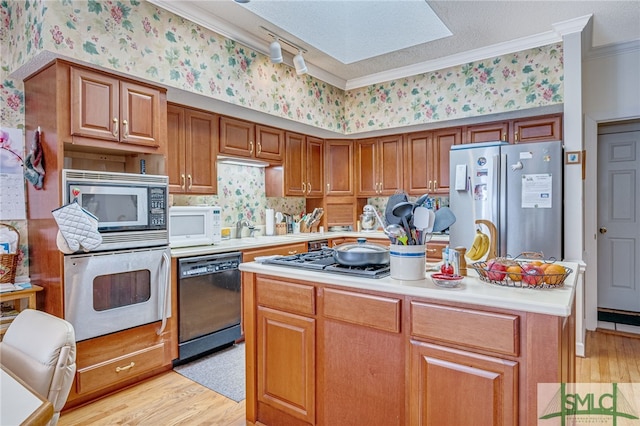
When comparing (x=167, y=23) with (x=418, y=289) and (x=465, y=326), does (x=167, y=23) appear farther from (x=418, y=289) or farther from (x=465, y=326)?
(x=465, y=326)

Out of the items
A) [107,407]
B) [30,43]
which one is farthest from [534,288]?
[30,43]

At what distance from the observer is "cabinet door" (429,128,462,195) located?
159 inches

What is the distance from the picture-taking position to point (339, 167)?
15.5ft

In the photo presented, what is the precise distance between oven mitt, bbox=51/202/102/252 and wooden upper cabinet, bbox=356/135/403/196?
3.16 metres

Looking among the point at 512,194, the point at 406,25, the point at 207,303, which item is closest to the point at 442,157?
the point at 512,194

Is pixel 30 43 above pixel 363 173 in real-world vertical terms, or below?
above

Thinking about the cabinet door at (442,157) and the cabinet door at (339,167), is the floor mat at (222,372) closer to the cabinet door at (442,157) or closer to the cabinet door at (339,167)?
the cabinet door at (339,167)

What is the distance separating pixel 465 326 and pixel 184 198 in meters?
2.86

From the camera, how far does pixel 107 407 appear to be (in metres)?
2.27

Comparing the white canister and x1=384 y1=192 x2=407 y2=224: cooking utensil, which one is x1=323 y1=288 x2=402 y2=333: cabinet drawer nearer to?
the white canister

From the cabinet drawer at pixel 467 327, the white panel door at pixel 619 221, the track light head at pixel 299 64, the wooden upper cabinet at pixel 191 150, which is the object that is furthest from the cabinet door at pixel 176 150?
the white panel door at pixel 619 221

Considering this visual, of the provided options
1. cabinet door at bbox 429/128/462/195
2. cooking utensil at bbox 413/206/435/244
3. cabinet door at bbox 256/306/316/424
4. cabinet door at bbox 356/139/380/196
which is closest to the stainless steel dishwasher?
cabinet door at bbox 256/306/316/424

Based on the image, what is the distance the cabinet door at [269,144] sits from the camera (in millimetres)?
3748

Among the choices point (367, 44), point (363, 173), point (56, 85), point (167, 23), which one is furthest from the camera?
point (363, 173)
